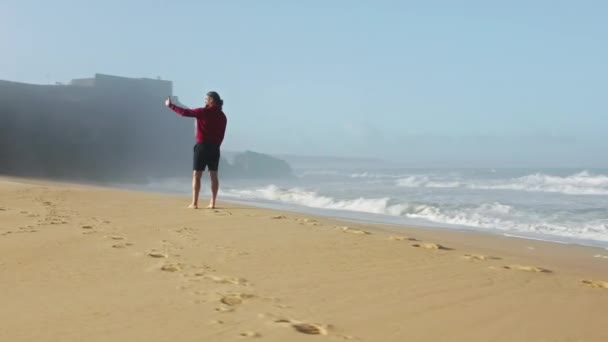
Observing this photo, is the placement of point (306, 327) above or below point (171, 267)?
below

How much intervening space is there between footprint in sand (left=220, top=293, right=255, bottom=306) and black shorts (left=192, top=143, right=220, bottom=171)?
16.8ft

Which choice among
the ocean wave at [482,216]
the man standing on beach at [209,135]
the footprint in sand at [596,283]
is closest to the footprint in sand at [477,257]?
the footprint in sand at [596,283]

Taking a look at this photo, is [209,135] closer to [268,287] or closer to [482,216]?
[268,287]

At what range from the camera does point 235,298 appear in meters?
3.20

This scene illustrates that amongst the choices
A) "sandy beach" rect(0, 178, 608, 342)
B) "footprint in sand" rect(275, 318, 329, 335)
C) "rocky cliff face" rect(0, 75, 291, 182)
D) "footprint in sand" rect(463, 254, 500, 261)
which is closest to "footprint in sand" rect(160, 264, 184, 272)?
"sandy beach" rect(0, 178, 608, 342)

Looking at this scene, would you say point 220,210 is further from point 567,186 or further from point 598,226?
point 567,186

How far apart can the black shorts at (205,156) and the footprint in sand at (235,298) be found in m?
5.11

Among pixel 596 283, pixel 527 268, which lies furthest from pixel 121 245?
pixel 596 283

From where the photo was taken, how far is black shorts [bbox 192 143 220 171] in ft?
27.0

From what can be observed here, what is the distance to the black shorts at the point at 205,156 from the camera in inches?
324

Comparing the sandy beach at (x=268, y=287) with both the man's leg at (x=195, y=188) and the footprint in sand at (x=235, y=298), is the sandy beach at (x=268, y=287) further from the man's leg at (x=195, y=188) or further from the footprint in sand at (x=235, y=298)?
the man's leg at (x=195, y=188)

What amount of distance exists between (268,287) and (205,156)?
492cm

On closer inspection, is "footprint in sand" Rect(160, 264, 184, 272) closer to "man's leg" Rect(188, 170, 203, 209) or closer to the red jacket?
"man's leg" Rect(188, 170, 203, 209)

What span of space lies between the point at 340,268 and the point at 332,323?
1.37 meters
